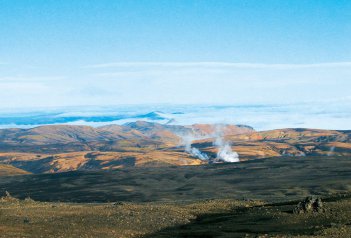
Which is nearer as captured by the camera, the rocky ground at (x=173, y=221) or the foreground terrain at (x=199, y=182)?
the rocky ground at (x=173, y=221)

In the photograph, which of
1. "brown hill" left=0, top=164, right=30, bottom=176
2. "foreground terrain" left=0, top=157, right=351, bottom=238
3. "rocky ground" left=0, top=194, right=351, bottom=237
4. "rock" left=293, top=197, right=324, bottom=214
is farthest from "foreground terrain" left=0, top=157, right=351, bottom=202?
"rock" left=293, top=197, right=324, bottom=214

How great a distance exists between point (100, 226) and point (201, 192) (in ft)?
186

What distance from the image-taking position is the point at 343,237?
2914cm

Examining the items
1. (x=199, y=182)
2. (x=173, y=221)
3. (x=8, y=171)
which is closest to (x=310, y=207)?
(x=173, y=221)

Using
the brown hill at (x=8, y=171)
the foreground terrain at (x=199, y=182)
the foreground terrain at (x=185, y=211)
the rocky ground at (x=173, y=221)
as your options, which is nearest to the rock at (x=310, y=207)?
the rocky ground at (x=173, y=221)

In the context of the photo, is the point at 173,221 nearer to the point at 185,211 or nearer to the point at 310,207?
the point at 185,211

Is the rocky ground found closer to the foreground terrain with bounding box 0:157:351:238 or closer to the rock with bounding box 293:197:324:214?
the foreground terrain with bounding box 0:157:351:238

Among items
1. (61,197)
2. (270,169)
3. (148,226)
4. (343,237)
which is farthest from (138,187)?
(343,237)

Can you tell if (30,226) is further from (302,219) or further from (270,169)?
(270,169)

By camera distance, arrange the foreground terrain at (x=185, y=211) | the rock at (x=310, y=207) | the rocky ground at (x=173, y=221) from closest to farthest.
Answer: the rocky ground at (x=173, y=221)
the foreground terrain at (x=185, y=211)
the rock at (x=310, y=207)

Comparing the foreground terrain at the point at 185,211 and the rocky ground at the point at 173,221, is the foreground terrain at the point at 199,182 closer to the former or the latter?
the foreground terrain at the point at 185,211

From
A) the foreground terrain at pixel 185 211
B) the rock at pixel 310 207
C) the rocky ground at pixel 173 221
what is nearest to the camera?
the rocky ground at pixel 173 221

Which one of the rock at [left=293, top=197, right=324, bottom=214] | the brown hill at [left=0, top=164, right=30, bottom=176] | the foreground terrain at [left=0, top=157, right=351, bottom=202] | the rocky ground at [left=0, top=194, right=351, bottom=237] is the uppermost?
the rock at [left=293, top=197, right=324, bottom=214]

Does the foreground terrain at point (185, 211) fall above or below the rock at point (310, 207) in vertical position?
below
